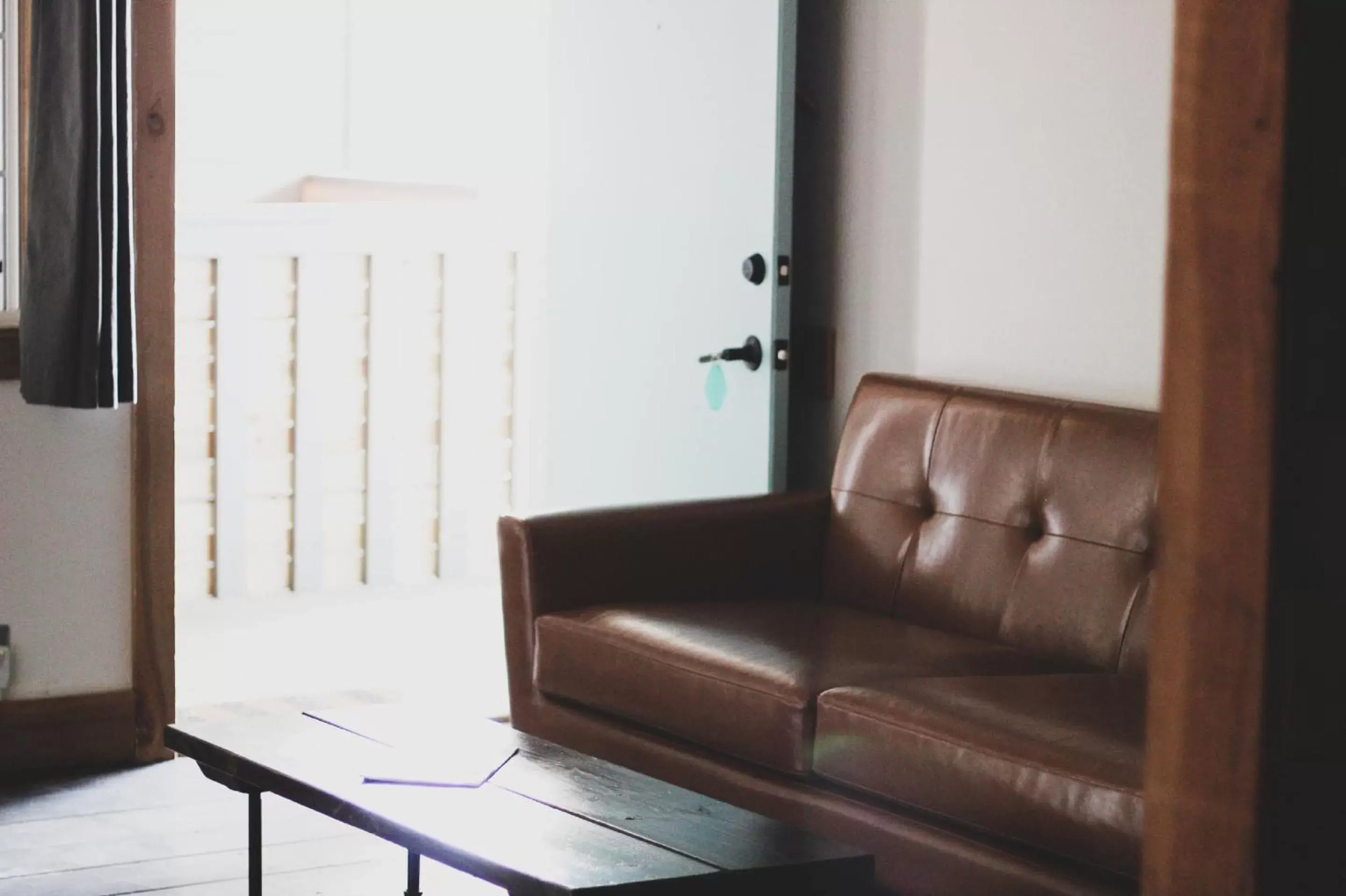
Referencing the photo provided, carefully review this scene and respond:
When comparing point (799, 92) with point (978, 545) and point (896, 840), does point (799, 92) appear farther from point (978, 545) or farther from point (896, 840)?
point (896, 840)

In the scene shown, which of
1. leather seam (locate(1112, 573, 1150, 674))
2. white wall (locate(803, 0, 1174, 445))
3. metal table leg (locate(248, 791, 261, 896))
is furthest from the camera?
white wall (locate(803, 0, 1174, 445))

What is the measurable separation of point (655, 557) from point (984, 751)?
1.05 meters

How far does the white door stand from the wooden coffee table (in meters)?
1.42

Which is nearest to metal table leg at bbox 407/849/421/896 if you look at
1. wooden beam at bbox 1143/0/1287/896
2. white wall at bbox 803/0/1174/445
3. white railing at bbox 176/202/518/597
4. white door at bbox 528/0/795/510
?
white door at bbox 528/0/795/510

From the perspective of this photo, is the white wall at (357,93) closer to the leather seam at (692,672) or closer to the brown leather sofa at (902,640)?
the brown leather sofa at (902,640)

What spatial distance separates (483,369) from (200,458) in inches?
35.1

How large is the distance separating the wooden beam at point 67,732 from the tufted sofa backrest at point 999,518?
1479 mm

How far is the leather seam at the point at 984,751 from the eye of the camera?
2.16m

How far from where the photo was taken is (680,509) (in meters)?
3.29

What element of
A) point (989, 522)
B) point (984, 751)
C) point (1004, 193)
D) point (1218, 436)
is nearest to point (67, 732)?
point (989, 522)

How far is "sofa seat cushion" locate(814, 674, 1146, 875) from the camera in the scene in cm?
217

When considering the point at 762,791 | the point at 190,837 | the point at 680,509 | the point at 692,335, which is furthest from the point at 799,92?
the point at 190,837

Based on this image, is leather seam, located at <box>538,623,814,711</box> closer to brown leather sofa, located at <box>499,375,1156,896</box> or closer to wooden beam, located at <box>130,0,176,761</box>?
brown leather sofa, located at <box>499,375,1156,896</box>

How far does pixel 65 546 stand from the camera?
347 cm
